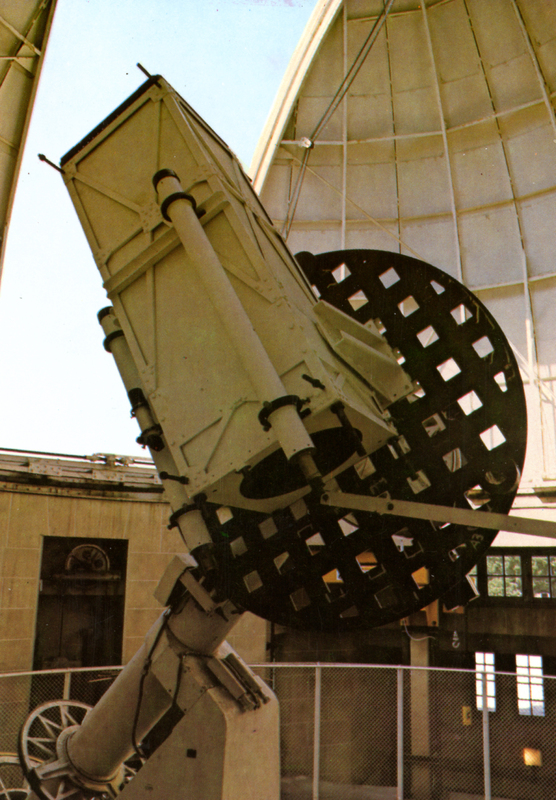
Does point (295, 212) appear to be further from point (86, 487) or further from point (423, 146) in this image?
point (86, 487)

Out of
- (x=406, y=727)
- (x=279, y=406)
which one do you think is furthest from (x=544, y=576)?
(x=279, y=406)

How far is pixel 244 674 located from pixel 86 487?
9582mm

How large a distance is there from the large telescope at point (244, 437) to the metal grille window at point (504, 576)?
12048 millimetres

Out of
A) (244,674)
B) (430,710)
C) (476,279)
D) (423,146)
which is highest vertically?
(423,146)

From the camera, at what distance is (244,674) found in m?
4.66

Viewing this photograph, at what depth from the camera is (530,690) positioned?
47.4 ft

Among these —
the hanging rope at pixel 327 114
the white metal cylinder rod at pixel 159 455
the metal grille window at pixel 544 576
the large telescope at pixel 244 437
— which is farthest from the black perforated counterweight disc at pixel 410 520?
the metal grille window at pixel 544 576

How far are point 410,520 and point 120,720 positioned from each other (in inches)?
103

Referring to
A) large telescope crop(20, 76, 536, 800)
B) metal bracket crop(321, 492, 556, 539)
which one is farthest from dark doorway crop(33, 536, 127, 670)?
metal bracket crop(321, 492, 556, 539)

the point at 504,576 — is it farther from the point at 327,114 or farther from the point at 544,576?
the point at 327,114

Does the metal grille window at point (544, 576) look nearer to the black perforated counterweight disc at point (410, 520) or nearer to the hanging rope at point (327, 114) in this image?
the hanging rope at point (327, 114)

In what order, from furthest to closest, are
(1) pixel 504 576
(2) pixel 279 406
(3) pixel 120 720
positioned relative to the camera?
(1) pixel 504 576
(3) pixel 120 720
(2) pixel 279 406

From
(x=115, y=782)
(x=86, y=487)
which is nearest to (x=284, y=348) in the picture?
(x=115, y=782)

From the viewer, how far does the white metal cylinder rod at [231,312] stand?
3654 millimetres
